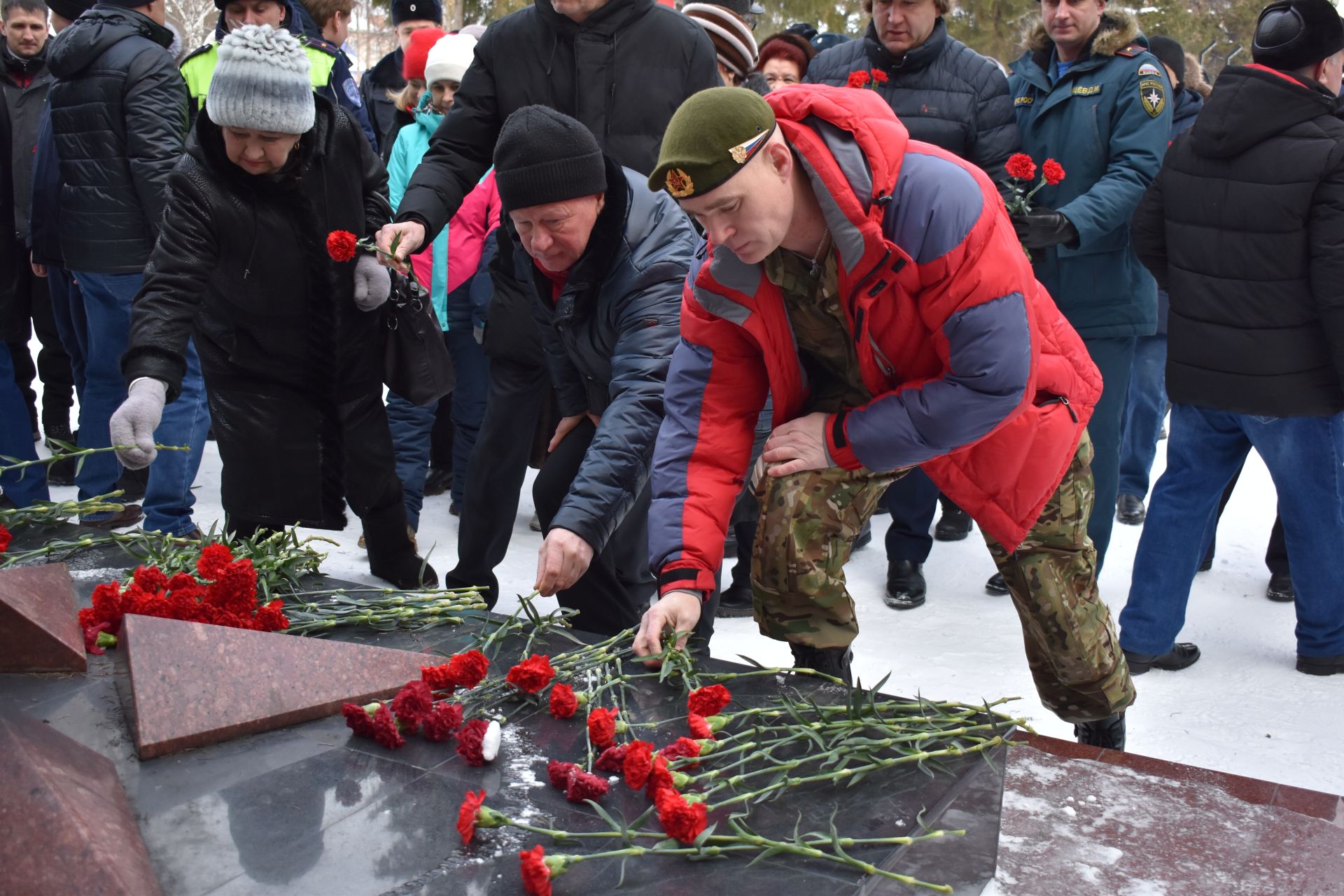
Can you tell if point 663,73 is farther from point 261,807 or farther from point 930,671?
point 261,807

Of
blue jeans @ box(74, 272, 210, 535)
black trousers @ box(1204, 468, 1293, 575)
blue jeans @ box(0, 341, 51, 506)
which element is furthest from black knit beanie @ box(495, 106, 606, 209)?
blue jeans @ box(0, 341, 51, 506)

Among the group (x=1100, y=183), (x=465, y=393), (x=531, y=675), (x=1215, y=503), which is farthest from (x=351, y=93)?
(x=531, y=675)

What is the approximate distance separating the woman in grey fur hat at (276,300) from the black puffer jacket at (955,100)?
6.45 feet

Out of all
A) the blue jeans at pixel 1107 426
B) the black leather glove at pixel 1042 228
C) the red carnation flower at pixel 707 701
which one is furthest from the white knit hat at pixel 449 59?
the red carnation flower at pixel 707 701

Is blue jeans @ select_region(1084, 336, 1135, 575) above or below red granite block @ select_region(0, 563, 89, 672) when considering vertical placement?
below

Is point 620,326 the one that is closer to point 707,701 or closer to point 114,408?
point 707,701

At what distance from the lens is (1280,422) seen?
149 inches

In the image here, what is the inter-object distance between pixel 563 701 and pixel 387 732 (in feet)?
1.00

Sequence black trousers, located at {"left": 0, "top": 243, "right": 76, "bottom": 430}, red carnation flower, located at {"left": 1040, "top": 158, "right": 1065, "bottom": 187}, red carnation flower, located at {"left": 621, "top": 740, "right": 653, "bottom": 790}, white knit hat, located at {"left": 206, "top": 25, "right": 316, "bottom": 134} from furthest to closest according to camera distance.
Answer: black trousers, located at {"left": 0, "top": 243, "right": 76, "bottom": 430} < red carnation flower, located at {"left": 1040, "top": 158, "right": 1065, "bottom": 187} < white knit hat, located at {"left": 206, "top": 25, "right": 316, "bottom": 134} < red carnation flower, located at {"left": 621, "top": 740, "right": 653, "bottom": 790}

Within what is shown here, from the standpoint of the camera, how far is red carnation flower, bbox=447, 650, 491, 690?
7.11ft

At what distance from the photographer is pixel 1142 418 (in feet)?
19.1

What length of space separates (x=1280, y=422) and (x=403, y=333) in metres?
2.74

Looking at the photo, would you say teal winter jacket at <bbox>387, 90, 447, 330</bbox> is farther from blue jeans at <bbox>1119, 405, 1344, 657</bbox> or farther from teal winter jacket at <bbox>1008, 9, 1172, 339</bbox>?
blue jeans at <bbox>1119, 405, 1344, 657</bbox>

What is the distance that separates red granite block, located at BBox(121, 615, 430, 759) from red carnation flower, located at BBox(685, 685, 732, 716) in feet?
1.99
